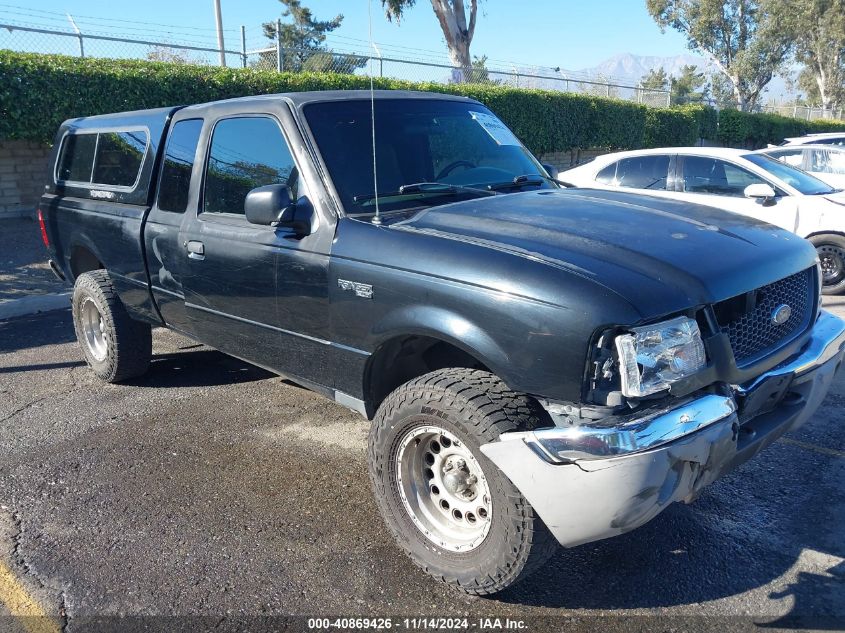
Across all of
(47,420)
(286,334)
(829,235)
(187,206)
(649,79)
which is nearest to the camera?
(286,334)

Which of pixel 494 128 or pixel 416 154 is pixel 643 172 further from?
pixel 416 154

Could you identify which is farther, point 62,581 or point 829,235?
point 829,235

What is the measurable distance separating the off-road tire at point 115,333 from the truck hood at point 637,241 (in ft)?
9.71

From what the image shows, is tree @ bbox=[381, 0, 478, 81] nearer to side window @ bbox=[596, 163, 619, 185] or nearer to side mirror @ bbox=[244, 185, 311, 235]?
side window @ bbox=[596, 163, 619, 185]

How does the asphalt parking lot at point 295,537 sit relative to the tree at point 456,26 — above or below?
below

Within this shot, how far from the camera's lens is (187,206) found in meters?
4.34

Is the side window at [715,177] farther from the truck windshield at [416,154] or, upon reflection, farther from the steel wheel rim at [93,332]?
the steel wheel rim at [93,332]

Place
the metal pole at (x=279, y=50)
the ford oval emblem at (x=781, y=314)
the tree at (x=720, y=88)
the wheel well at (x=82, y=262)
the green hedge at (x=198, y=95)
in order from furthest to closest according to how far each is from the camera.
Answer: the tree at (x=720, y=88) < the metal pole at (x=279, y=50) < the green hedge at (x=198, y=95) < the wheel well at (x=82, y=262) < the ford oval emblem at (x=781, y=314)

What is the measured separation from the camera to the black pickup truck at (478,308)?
2.57m

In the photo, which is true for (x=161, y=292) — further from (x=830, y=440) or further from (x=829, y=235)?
(x=829, y=235)

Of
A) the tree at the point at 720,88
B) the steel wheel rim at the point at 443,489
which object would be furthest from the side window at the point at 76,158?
the tree at the point at 720,88

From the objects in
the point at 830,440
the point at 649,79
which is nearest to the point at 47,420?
the point at 830,440

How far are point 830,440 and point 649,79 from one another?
101144 millimetres

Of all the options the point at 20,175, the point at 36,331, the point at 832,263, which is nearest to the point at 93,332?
the point at 36,331
